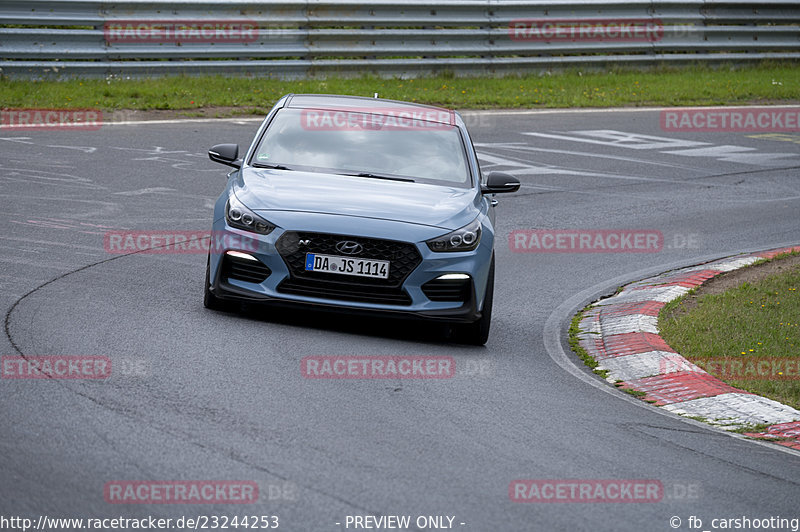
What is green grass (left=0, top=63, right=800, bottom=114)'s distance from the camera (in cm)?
1758

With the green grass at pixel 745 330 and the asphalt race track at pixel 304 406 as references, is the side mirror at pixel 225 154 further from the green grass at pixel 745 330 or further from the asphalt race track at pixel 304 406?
the green grass at pixel 745 330

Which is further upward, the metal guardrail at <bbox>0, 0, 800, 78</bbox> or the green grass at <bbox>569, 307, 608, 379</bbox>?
the metal guardrail at <bbox>0, 0, 800, 78</bbox>

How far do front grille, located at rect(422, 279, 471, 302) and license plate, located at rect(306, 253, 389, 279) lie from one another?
34 centimetres

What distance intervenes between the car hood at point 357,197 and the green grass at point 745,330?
1.93m

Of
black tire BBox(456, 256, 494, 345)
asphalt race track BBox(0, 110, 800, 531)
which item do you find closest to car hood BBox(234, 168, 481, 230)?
black tire BBox(456, 256, 494, 345)

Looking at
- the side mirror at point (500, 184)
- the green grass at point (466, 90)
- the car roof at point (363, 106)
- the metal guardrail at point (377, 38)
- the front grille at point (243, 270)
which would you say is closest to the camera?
the front grille at point (243, 270)

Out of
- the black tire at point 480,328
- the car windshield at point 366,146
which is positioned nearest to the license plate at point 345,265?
the black tire at point 480,328

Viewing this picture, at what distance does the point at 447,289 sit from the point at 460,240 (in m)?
0.36

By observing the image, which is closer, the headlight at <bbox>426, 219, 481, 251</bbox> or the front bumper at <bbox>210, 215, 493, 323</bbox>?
the front bumper at <bbox>210, 215, 493, 323</bbox>

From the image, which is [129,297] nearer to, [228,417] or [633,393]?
[228,417]

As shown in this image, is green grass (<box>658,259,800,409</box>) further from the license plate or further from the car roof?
the car roof

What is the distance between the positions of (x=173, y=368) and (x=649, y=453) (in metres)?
2.68

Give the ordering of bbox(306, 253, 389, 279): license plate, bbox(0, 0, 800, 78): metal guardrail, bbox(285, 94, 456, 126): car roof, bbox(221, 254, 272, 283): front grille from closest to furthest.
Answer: bbox(306, 253, 389, 279): license plate, bbox(221, 254, 272, 283): front grille, bbox(285, 94, 456, 126): car roof, bbox(0, 0, 800, 78): metal guardrail

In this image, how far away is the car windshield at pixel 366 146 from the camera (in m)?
8.75
